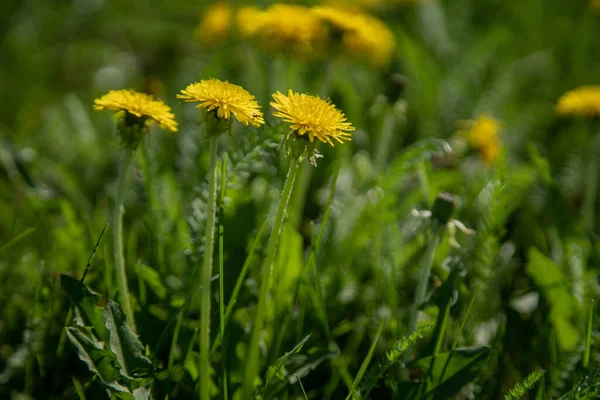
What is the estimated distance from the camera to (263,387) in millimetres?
1048

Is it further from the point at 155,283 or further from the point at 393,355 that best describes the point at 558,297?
the point at 155,283

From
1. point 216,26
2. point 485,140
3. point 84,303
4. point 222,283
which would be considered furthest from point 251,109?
point 216,26

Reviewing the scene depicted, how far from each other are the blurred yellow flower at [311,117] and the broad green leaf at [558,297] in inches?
33.6

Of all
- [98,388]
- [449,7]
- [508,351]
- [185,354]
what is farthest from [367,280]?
[449,7]

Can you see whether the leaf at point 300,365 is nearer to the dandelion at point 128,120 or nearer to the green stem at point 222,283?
the green stem at point 222,283

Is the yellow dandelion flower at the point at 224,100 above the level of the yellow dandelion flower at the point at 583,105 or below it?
above

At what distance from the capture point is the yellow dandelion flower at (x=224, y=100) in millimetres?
971

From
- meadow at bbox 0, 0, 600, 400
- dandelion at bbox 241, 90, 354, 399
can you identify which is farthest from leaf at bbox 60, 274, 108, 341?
dandelion at bbox 241, 90, 354, 399

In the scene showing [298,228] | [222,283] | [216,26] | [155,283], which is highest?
[216,26]

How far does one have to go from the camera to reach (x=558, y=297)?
149cm

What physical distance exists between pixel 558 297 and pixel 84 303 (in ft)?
3.98

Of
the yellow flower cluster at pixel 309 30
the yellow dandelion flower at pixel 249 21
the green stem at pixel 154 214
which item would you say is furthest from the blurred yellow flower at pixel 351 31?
the green stem at pixel 154 214

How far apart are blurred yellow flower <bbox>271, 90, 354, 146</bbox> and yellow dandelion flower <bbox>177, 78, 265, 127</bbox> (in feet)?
0.18

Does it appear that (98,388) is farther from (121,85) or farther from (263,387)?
(121,85)
